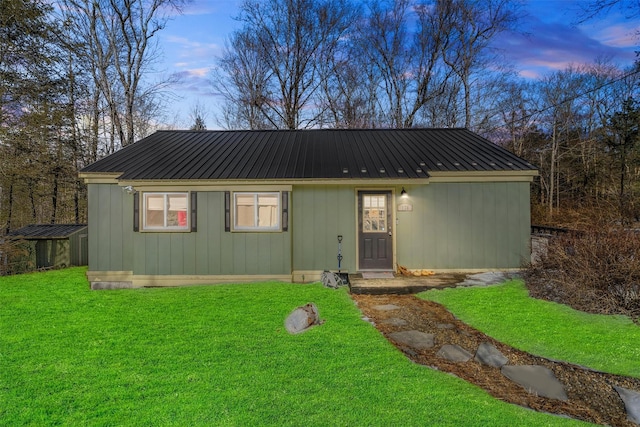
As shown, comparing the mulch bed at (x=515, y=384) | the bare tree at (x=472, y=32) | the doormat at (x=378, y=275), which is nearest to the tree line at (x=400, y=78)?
the bare tree at (x=472, y=32)

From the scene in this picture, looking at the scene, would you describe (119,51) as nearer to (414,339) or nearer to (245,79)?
(245,79)

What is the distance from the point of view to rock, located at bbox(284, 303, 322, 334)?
4.80m

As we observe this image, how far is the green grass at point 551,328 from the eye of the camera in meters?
3.82

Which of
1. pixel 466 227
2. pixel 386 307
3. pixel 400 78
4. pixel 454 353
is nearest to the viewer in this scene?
pixel 454 353

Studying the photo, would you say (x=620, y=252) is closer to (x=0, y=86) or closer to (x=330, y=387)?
(x=330, y=387)

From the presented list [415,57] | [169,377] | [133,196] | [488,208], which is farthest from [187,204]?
[415,57]

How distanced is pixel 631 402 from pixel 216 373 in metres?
4.01

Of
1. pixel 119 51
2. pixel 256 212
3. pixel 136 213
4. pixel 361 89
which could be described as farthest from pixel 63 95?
pixel 361 89

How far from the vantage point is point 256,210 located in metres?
7.75

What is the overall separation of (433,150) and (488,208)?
7.14ft

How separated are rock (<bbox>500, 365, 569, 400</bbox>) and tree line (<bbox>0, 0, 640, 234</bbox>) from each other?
15.1 metres

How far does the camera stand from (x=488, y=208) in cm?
810

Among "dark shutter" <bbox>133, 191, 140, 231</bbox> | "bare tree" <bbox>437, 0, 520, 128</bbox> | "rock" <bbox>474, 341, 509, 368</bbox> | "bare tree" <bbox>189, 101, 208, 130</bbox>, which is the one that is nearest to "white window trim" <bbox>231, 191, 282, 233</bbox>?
"dark shutter" <bbox>133, 191, 140, 231</bbox>

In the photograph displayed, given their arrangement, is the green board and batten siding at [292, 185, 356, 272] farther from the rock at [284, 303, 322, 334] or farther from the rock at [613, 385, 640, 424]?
the rock at [613, 385, 640, 424]
